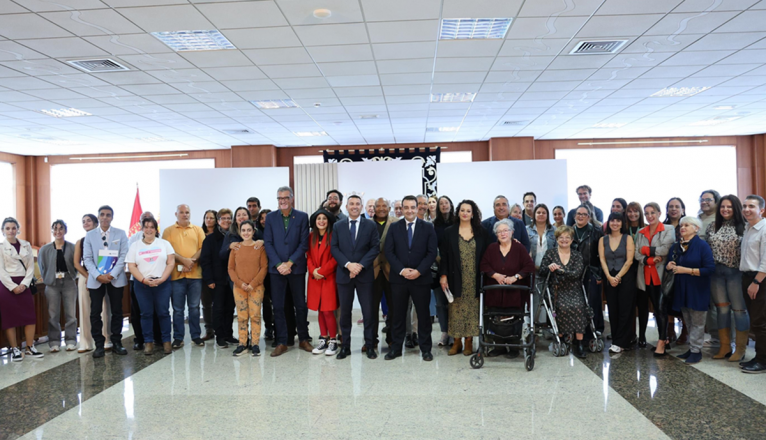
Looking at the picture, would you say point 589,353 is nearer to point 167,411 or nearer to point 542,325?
point 542,325

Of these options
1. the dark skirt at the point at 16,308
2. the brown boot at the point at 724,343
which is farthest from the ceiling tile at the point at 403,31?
the dark skirt at the point at 16,308

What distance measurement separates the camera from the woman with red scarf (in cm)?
440

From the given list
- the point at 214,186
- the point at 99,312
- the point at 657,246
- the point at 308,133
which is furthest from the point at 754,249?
the point at 214,186

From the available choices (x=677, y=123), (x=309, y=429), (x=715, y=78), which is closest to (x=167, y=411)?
(x=309, y=429)

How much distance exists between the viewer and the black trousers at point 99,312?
472 cm

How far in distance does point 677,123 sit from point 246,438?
414 inches

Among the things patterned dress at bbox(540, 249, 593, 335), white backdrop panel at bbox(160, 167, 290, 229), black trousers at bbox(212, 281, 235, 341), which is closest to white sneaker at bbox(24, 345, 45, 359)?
black trousers at bbox(212, 281, 235, 341)

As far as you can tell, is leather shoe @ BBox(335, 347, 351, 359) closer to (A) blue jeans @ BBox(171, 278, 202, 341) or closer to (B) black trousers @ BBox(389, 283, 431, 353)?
(B) black trousers @ BBox(389, 283, 431, 353)

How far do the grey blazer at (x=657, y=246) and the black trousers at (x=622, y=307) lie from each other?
0.28 ft

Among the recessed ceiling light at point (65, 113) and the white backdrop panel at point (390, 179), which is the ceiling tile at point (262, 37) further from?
the white backdrop panel at point (390, 179)

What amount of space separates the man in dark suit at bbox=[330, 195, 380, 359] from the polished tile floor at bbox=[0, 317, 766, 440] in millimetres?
289

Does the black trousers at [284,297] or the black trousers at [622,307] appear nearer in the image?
the black trousers at [622,307]

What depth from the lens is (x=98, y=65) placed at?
5617mm

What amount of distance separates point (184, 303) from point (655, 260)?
4.76 m
